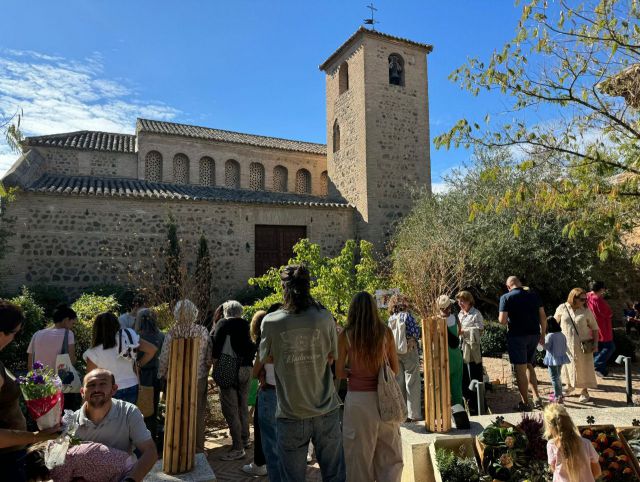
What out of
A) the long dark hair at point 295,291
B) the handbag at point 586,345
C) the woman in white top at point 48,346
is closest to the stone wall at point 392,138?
the handbag at point 586,345

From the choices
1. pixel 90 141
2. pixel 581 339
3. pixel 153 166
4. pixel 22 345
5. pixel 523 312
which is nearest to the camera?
pixel 523 312

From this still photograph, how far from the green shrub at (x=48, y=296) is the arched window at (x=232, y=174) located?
9251mm

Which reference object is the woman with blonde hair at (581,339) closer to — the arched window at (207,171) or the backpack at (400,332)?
the backpack at (400,332)

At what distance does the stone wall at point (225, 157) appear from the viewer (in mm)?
19109

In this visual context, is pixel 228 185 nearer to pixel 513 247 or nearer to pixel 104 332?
pixel 513 247

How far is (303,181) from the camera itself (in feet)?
73.1

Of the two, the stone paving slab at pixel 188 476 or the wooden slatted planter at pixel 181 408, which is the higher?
the wooden slatted planter at pixel 181 408

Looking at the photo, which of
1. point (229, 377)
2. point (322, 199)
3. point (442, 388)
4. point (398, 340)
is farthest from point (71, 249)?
point (442, 388)

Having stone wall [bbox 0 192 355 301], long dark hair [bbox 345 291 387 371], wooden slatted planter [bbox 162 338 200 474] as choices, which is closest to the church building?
stone wall [bbox 0 192 355 301]

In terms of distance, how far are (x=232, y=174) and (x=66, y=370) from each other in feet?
55.1

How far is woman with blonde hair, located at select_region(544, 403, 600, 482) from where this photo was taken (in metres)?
2.94

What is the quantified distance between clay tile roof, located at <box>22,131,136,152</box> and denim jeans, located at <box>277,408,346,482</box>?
1793cm

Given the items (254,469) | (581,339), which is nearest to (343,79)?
(581,339)

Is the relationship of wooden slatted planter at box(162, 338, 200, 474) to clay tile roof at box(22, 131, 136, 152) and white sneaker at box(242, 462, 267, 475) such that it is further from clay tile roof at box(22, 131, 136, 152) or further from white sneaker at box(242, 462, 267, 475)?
clay tile roof at box(22, 131, 136, 152)
